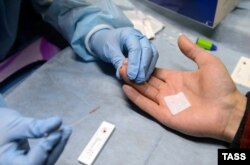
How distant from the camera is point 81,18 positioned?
1037mm

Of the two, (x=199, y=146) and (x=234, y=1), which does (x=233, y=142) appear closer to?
(x=199, y=146)

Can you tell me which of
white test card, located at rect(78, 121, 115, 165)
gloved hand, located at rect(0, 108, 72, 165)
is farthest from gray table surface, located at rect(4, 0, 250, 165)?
gloved hand, located at rect(0, 108, 72, 165)

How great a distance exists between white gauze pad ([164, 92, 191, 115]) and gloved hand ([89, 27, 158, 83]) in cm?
9

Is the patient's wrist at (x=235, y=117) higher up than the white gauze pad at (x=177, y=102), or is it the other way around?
the white gauze pad at (x=177, y=102)

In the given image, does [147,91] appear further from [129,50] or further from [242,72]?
[242,72]

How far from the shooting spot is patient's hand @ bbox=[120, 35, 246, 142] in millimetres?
833

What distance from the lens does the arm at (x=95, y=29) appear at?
92 centimetres

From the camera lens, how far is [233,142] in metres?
0.80

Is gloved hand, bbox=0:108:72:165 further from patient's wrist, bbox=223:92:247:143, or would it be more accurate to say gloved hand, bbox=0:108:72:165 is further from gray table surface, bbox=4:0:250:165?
patient's wrist, bbox=223:92:247:143

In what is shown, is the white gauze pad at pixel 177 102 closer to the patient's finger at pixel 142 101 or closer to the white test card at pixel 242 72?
the patient's finger at pixel 142 101

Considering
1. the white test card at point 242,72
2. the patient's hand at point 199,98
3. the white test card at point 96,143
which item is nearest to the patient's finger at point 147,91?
the patient's hand at point 199,98

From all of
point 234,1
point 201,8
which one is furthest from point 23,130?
point 234,1

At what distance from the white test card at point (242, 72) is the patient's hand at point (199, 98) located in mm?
99

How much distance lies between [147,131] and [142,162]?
9 cm
